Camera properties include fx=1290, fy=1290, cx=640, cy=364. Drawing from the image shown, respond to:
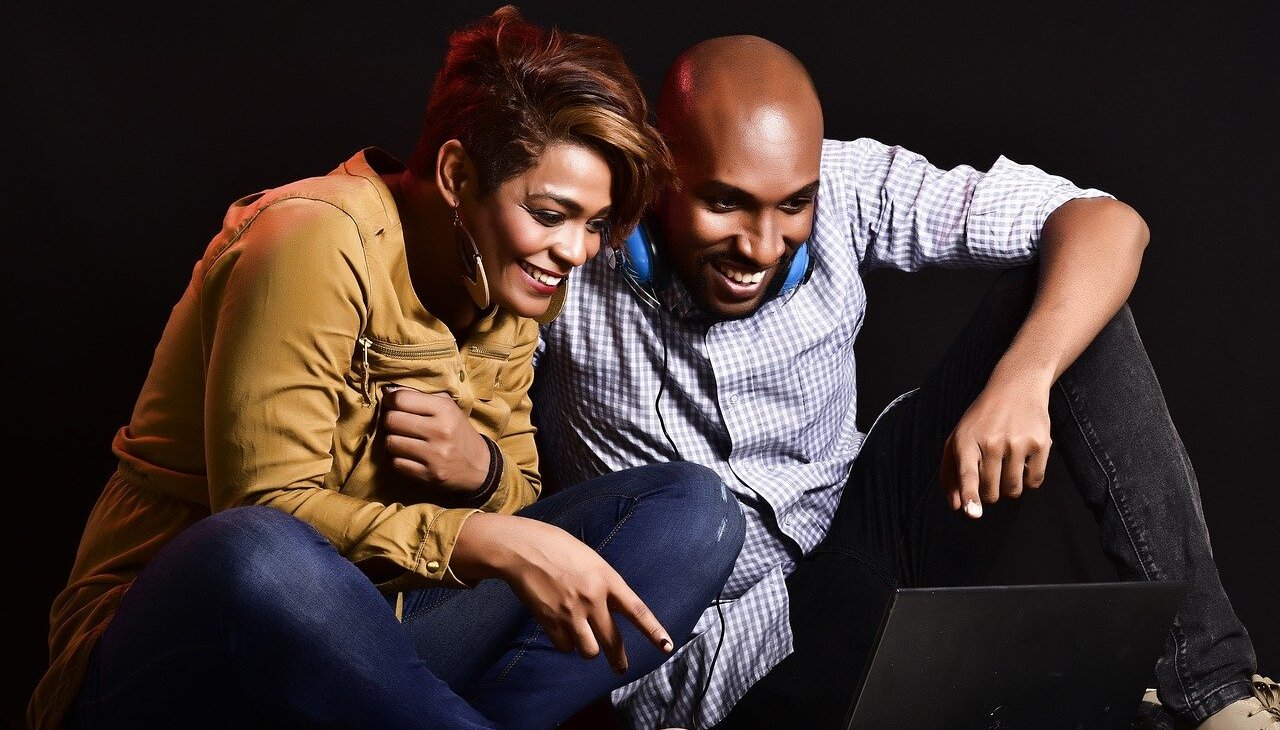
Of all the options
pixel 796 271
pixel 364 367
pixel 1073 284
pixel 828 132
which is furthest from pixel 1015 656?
pixel 828 132

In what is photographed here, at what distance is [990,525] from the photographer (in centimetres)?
181

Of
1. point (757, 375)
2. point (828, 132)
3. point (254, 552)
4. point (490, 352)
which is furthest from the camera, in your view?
point (828, 132)

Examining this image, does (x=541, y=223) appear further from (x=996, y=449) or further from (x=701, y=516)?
(x=996, y=449)

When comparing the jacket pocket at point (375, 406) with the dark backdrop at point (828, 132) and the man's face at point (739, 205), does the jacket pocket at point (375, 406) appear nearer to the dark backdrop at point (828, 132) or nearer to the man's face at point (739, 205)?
the man's face at point (739, 205)

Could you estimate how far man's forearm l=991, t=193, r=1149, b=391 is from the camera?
154cm

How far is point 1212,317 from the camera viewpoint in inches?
94.0

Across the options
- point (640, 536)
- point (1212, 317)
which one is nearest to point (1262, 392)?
point (1212, 317)

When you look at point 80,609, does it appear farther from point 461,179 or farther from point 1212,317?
point 1212,317

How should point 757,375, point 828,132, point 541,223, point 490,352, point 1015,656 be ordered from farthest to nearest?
point 828,132 → point 757,375 → point 490,352 → point 541,223 → point 1015,656

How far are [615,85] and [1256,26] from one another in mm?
1466

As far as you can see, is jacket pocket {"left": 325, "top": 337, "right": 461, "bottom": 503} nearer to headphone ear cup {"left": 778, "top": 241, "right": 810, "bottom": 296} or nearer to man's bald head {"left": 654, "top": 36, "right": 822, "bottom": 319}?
man's bald head {"left": 654, "top": 36, "right": 822, "bottom": 319}

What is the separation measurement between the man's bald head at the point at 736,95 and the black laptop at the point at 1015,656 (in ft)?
2.18

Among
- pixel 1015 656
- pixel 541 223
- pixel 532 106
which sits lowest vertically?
pixel 1015 656

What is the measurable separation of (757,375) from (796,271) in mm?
151
